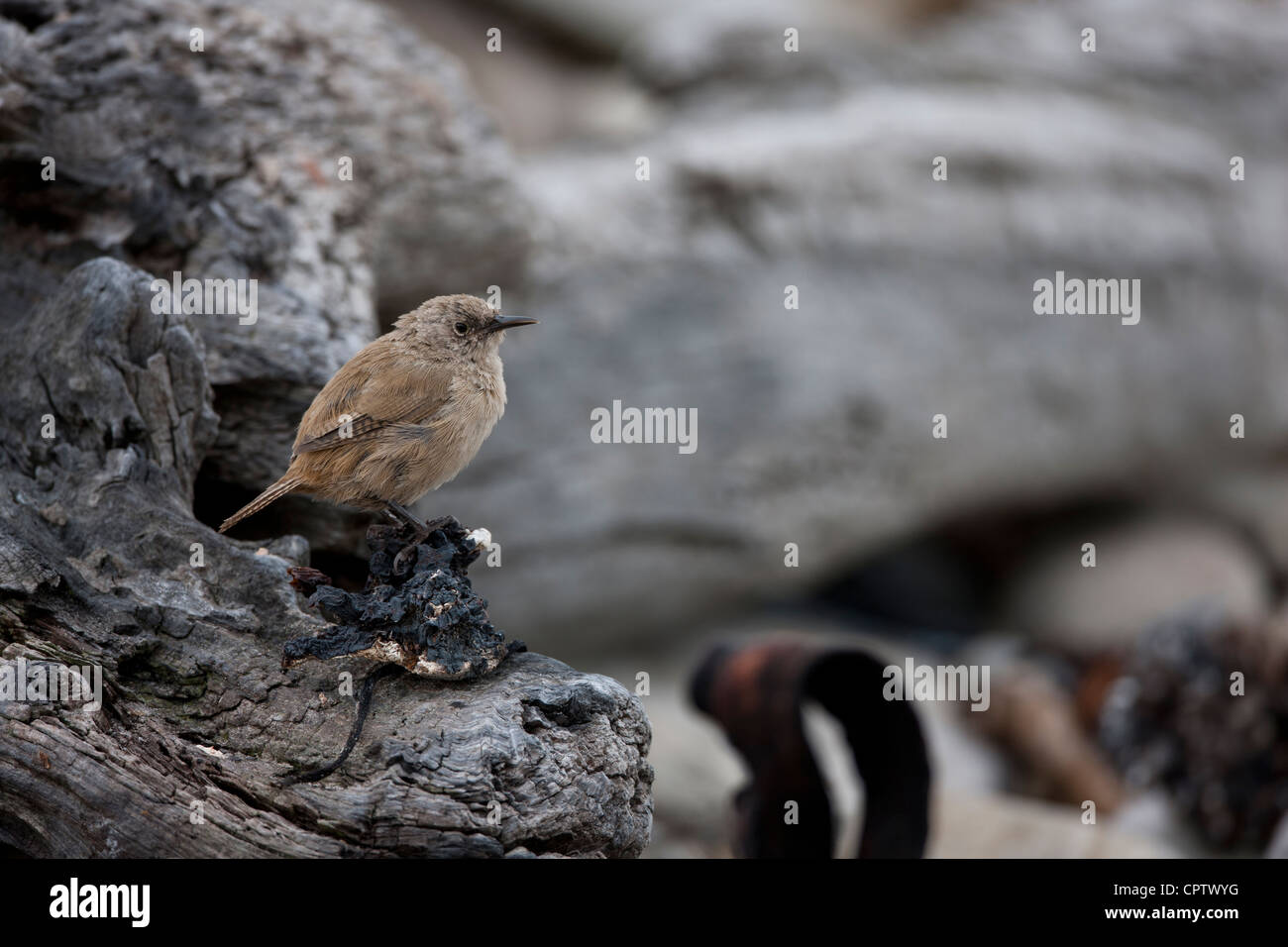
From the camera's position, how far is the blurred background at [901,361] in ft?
14.3

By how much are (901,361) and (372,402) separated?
4276 mm

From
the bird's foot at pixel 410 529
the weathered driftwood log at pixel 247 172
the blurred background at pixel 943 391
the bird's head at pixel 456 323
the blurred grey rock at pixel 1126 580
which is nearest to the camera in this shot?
the bird's foot at pixel 410 529

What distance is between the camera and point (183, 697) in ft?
7.58

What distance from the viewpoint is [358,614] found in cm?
223

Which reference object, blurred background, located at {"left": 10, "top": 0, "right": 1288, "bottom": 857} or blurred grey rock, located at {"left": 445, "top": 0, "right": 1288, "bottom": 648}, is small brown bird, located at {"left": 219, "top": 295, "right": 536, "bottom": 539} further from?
blurred grey rock, located at {"left": 445, "top": 0, "right": 1288, "bottom": 648}

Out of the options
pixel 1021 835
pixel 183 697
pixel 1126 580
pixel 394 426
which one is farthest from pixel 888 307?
pixel 183 697

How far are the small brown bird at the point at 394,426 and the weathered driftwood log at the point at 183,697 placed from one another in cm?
21

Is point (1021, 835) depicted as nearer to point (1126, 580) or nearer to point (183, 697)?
point (1126, 580)

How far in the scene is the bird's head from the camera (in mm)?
2695

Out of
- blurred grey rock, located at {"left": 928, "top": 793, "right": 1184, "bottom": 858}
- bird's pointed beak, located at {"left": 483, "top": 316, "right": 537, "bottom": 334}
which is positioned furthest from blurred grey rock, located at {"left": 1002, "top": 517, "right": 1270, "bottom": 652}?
bird's pointed beak, located at {"left": 483, "top": 316, "right": 537, "bottom": 334}

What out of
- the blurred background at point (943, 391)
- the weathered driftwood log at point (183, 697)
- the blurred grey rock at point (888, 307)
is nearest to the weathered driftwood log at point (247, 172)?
the weathered driftwood log at point (183, 697)

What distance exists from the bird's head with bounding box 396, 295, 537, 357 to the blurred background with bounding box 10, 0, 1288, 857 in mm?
954

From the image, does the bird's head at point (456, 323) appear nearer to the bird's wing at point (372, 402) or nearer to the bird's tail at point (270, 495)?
the bird's wing at point (372, 402)
